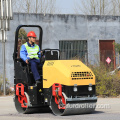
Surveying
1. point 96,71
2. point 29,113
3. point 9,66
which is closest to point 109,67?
point 96,71

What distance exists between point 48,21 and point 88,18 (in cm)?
339

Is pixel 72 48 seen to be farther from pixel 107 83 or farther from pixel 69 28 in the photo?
pixel 107 83

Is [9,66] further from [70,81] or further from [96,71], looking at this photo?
[70,81]

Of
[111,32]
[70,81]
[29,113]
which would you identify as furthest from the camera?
[111,32]

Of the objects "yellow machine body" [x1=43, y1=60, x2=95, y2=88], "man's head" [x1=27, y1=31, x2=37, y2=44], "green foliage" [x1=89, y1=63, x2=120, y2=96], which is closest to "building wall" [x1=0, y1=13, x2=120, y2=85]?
"green foliage" [x1=89, y1=63, x2=120, y2=96]

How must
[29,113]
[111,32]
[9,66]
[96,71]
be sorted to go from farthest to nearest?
1. [111,32]
2. [9,66]
3. [96,71]
4. [29,113]

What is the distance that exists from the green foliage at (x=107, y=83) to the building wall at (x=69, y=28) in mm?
15664

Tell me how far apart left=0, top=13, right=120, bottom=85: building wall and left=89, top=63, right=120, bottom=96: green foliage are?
15664 mm

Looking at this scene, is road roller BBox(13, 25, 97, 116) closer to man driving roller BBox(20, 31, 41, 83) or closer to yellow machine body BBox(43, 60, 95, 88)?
yellow machine body BBox(43, 60, 95, 88)

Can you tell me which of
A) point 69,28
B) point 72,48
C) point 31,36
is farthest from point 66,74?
point 72,48

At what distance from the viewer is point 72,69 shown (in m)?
11.3

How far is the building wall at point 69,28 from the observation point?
1357 inches

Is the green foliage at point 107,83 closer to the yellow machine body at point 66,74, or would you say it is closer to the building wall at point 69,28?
the yellow machine body at point 66,74

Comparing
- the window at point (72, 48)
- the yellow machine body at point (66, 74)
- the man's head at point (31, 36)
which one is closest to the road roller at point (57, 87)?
the yellow machine body at point (66, 74)
